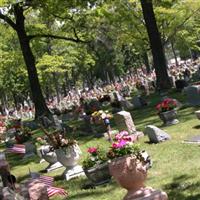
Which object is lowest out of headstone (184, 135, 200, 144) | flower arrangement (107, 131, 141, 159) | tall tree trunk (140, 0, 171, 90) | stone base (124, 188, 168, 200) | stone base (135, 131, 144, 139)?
headstone (184, 135, 200, 144)

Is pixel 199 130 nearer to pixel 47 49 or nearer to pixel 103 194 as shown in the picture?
pixel 103 194

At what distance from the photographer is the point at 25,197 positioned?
9.64 meters

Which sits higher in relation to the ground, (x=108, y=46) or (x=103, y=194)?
(x=108, y=46)

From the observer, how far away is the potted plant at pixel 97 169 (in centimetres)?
1156

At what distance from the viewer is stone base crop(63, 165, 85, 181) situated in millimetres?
13302

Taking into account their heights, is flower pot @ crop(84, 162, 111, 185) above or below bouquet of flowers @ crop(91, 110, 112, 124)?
below

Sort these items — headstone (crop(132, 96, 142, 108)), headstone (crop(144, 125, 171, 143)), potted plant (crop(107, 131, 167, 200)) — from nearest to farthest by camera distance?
potted plant (crop(107, 131, 167, 200))
headstone (crop(144, 125, 171, 143))
headstone (crop(132, 96, 142, 108))

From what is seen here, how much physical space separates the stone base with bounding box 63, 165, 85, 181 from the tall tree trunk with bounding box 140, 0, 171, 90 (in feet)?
58.6

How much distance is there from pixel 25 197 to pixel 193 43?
58983 mm

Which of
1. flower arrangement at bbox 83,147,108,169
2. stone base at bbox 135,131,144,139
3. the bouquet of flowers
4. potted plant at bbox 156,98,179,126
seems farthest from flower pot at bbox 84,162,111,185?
potted plant at bbox 156,98,179,126

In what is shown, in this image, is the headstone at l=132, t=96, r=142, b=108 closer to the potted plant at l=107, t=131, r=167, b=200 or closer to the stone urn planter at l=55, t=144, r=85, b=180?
the stone urn planter at l=55, t=144, r=85, b=180

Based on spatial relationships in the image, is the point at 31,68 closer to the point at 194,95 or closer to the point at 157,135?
the point at 194,95

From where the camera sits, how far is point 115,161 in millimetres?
8180

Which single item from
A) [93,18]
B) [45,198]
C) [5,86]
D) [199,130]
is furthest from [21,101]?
[45,198]
